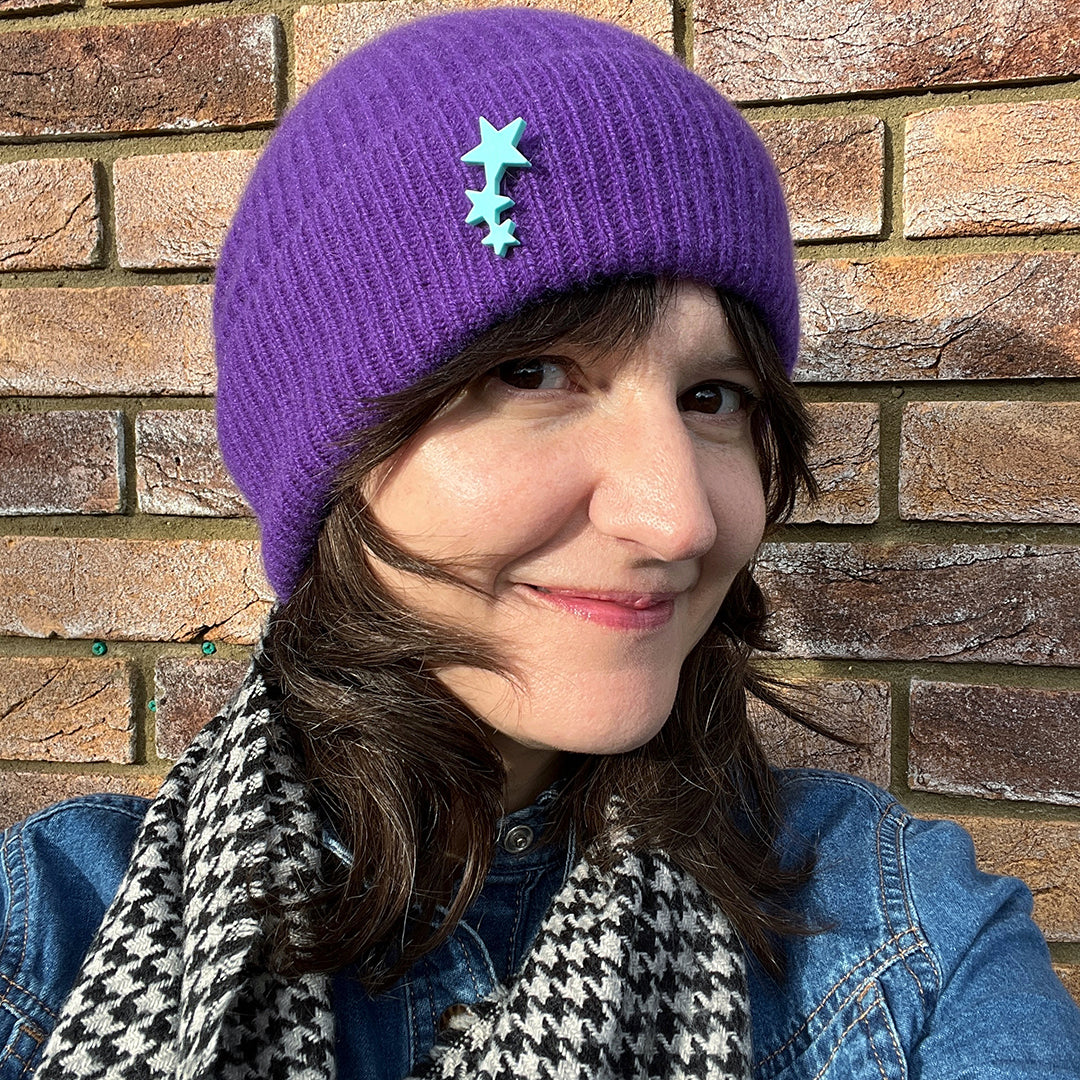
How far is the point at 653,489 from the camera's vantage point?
843 millimetres

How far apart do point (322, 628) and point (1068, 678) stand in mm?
1011

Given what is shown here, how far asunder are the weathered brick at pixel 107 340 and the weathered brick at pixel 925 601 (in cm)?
92

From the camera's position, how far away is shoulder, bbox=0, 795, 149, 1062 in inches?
36.0

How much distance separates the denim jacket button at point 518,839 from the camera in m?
1.07

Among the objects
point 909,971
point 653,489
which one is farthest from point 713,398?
point 909,971

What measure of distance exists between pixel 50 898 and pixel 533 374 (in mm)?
769

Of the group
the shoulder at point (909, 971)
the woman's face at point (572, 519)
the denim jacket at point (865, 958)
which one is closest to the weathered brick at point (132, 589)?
the denim jacket at point (865, 958)

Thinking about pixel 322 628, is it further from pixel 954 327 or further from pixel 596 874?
pixel 954 327

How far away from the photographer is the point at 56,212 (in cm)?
138

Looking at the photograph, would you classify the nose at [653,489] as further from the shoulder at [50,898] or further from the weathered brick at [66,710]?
the weathered brick at [66,710]

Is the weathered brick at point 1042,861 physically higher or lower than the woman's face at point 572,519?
lower

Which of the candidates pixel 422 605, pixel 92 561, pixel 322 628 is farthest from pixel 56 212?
pixel 422 605

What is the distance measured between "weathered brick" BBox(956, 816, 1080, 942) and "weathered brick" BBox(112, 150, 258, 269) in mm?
1405

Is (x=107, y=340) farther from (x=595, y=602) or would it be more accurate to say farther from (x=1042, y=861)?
(x=1042, y=861)
